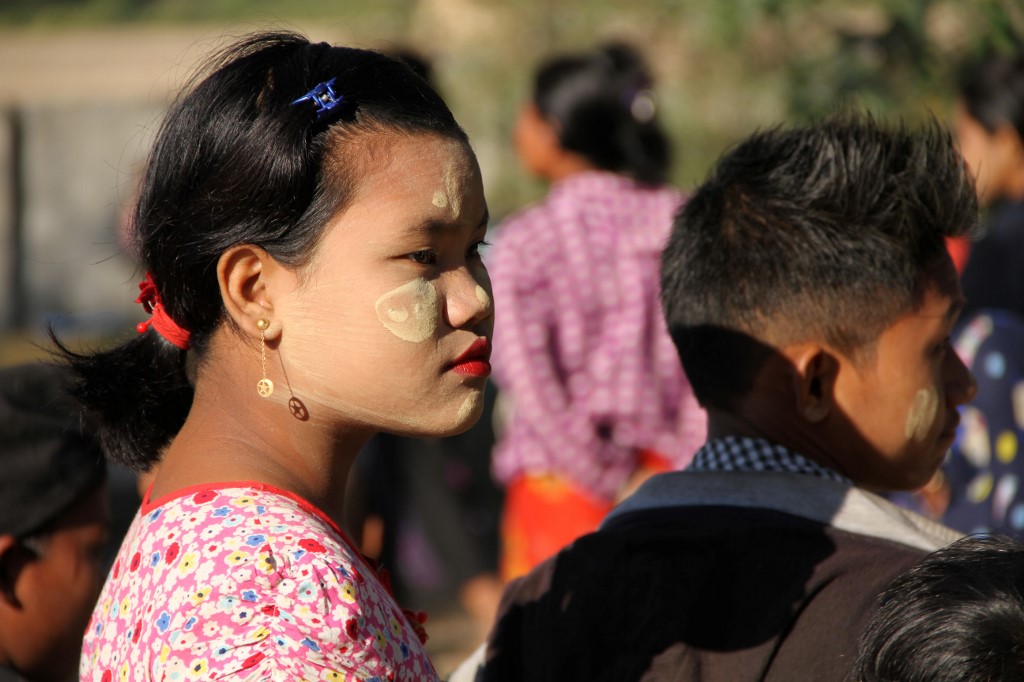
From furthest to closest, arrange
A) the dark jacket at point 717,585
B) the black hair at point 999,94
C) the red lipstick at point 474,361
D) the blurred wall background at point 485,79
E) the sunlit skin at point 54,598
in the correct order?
the blurred wall background at point 485,79
the black hair at point 999,94
the sunlit skin at point 54,598
the dark jacket at point 717,585
the red lipstick at point 474,361

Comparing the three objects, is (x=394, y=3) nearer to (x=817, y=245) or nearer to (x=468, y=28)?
(x=468, y=28)

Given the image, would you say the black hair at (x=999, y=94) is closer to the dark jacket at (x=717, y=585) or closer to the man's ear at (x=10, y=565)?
the dark jacket at (x=717, y=585)

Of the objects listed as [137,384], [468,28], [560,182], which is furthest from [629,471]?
[468,28]

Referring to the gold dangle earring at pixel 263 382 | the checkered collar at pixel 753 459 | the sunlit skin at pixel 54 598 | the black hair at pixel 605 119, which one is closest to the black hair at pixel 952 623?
the checkered collar at pixel 753 459

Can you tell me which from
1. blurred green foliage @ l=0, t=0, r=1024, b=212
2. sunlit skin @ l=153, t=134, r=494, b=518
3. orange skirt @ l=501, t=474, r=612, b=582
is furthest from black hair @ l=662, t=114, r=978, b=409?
orange skirt @ l=501, t=474, r=612, b=582

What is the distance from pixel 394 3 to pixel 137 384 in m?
8.20

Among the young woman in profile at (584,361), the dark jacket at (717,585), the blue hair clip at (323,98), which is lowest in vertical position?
the young woman in profile at (584,361)

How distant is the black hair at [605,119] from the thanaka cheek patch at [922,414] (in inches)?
85.3

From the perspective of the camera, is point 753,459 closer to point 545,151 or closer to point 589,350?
point 589,350

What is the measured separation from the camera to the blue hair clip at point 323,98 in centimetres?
147

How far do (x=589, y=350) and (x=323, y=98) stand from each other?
7.47ft

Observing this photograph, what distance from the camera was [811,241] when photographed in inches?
75.4

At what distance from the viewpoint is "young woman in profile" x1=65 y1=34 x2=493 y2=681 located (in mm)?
1398

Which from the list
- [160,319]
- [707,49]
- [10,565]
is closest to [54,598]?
[10,565]
